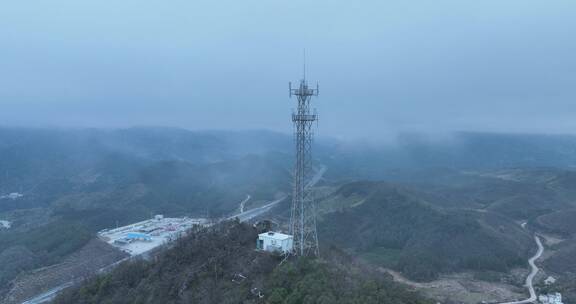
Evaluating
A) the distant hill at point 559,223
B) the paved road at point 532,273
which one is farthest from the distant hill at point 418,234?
the distant hill at point 559,223

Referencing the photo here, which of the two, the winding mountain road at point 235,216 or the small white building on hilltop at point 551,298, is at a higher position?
→ the small white building on hilltop at point 551,298

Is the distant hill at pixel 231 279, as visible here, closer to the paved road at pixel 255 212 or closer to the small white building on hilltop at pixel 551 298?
the small white building on hilltop at pixel 551 298

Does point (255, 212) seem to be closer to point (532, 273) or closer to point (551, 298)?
point (532, 273)

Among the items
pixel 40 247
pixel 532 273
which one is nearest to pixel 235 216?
pixel 40 247

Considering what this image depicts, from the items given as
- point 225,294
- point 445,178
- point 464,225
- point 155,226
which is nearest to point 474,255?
point 464,225

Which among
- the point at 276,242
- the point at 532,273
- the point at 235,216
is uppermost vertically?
the point at 276,242

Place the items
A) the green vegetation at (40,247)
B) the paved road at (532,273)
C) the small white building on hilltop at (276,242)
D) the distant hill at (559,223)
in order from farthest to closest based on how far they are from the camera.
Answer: the distant hill at (559,223) < the green vegetation at (40,247) < the paved road at (532,273) < the small white building on hilltop at (276,242)

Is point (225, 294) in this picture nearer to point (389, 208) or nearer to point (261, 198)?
point (389, 208)
